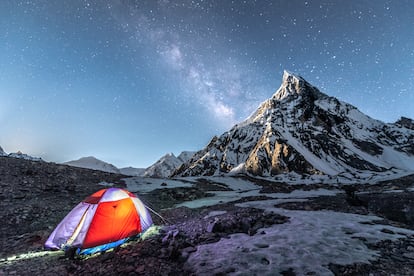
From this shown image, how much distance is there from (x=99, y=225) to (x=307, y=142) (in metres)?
124

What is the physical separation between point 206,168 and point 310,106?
300ft

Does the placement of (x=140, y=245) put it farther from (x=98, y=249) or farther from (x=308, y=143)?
(x=308, y=143)

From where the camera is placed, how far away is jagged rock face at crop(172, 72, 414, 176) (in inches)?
3971

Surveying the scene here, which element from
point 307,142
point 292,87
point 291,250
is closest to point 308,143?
point 307,142

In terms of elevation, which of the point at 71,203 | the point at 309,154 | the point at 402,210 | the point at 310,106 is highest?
the point at 310,106

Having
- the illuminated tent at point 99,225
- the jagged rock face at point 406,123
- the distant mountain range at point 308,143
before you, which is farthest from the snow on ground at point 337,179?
the jagged rock face at point 406,123

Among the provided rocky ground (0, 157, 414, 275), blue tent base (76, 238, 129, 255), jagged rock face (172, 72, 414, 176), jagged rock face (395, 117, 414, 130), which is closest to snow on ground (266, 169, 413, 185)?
jagged rock face (172, 72, 414, 176)

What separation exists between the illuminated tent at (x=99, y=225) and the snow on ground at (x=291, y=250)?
11.1ft

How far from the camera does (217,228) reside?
29.0 feet

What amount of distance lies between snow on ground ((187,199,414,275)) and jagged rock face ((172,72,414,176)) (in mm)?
89276

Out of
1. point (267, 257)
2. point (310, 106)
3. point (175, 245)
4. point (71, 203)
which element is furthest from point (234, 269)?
point (310, 106)

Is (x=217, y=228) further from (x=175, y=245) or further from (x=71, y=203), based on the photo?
(x=71, y=203)

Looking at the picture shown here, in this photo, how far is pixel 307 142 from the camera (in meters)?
118

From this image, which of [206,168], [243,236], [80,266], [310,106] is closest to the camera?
[80,266]
